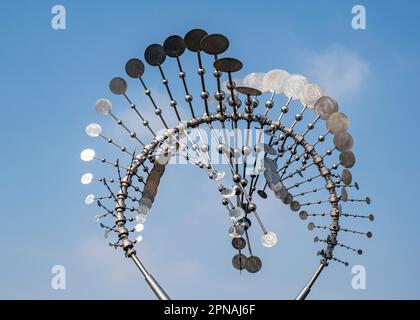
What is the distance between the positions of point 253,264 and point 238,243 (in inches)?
13.1

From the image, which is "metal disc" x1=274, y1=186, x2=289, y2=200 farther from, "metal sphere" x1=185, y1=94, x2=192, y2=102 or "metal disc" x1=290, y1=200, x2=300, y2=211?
"metal sphere" x1=185, y1=94, x2=192, y2=102

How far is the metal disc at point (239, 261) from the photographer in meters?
7.02

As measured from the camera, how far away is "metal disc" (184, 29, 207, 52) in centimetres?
695

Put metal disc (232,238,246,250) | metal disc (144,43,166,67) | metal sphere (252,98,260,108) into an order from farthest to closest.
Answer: metal sphere (252,98,260,108) → metal disc (144,43,166,67) → metal disc (232,238,246,250)

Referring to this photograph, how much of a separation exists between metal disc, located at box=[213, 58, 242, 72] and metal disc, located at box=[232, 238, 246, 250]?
2086 mm

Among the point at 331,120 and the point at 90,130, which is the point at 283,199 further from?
the point at 90,130

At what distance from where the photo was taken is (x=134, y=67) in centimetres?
746

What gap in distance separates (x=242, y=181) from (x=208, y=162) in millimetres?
558

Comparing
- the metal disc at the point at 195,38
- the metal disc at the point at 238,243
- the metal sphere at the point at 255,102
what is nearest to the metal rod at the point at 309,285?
the metal disc at the point at 238,243

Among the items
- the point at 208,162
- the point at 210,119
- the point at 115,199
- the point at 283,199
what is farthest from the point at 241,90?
the point at 115,199

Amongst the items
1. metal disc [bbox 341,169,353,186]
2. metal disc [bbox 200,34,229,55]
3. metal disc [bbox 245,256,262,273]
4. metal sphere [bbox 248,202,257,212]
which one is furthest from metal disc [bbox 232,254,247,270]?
metal disc [bbox 200,34,229,55]

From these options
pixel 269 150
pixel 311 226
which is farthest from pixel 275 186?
pixel 311 226

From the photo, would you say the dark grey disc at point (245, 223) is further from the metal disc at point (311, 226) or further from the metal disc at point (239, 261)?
the metal disc at point (311, 226)
